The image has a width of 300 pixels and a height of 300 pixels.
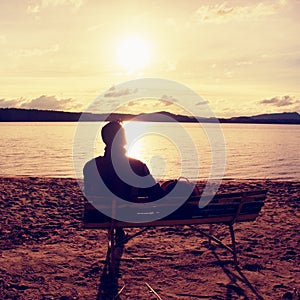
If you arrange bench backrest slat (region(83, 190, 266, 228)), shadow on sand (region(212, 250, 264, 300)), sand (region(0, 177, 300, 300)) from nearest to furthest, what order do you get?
shadow on sand (region(212, 250, 264, 300)) → sand (region(0, 177, 300, 300)) → bench backrest slat (region(83, 190, 266, 228))

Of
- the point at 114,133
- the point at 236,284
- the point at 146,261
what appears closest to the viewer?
the point at 236,284

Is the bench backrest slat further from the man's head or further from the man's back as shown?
the man's head

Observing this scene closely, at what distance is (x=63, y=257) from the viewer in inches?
277

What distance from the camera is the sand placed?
5.71 metres

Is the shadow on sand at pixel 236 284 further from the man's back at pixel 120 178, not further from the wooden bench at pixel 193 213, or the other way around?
the man's back at pixel 120 178

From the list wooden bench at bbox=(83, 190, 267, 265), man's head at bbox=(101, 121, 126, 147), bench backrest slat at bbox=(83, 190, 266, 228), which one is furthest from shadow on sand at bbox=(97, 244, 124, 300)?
man's head at bbox=(101, 121, 126, 147)

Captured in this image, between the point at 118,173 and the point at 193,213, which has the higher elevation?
the point at 118,173

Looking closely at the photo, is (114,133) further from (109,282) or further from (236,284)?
(236,284)

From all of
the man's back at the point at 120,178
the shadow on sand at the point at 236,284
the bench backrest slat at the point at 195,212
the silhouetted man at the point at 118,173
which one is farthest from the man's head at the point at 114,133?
the shadow on sand at the point at 236,284

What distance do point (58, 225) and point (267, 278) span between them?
15.0 ft

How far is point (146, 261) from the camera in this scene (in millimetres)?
6883

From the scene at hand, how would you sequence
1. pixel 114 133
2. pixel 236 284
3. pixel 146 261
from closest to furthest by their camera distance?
pixel 236 284 → pixel 114 133 → pixel 146 261

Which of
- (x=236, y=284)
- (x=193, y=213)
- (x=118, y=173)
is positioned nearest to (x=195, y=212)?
(x=193, y=213)

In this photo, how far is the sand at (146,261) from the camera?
571 centimetres
